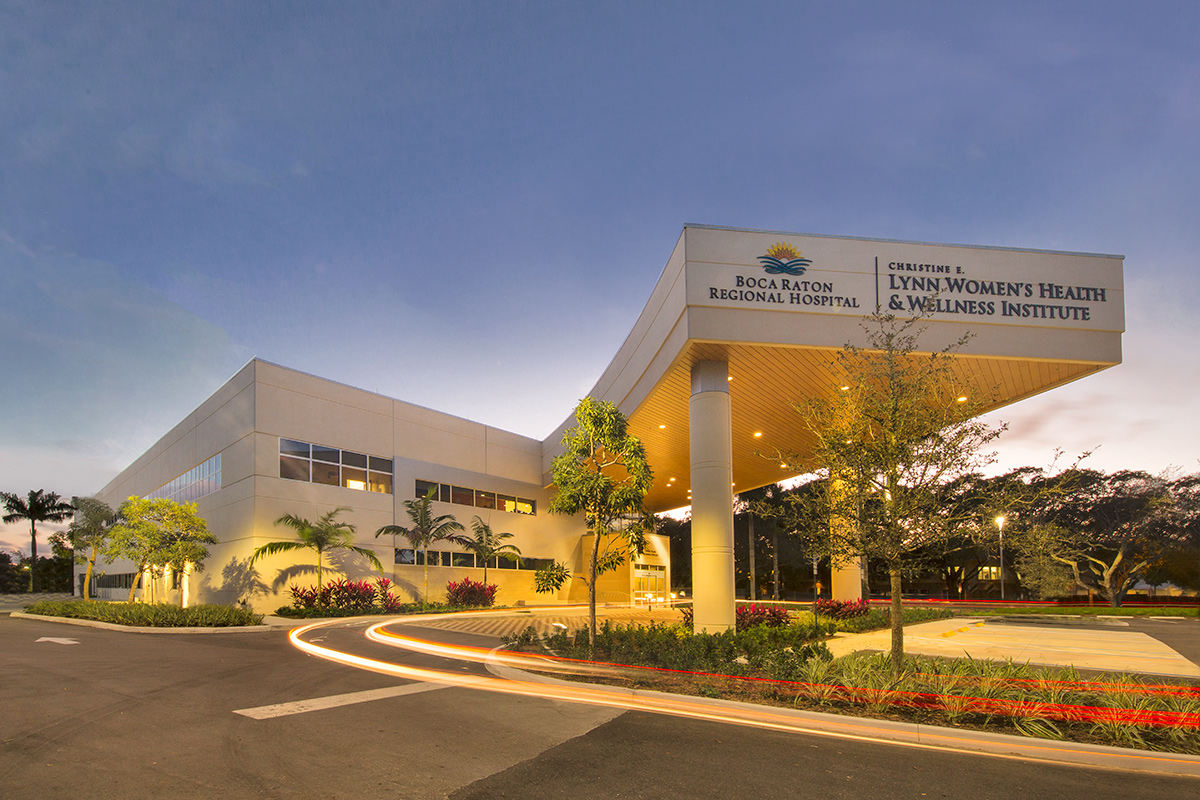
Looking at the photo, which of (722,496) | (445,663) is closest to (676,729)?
(445,663)

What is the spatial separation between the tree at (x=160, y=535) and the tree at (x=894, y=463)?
1076 inches

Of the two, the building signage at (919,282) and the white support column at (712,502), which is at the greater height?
the building signage at (919,282)

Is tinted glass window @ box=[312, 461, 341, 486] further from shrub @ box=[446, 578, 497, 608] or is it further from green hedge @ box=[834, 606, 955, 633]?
green hedge @ box=[834, 606, 955, 633]

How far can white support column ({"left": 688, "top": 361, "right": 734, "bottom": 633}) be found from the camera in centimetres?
1675

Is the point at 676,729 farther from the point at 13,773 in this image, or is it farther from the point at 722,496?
the point at 722,496

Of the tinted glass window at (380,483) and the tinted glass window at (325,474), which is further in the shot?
the tinted glass window at (380,483)

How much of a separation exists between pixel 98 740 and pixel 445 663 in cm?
701

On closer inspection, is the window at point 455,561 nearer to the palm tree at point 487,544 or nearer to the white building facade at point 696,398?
the white building facade at point 696,398

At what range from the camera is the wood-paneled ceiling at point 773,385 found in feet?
56.4

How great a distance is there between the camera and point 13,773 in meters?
5.77

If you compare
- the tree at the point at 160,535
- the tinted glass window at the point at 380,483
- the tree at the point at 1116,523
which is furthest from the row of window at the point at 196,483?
the tree at the point at 1116,523

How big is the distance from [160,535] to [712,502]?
2369 cm

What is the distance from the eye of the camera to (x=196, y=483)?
3478 cm

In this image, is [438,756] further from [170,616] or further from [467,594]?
[467,594]
